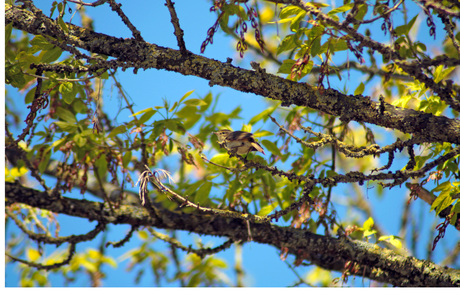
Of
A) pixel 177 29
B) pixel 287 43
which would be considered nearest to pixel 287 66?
pixel 287 43

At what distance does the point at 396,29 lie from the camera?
6.88 feet

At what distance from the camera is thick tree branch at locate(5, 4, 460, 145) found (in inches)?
77.0

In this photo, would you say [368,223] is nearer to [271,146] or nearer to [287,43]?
[271,146]

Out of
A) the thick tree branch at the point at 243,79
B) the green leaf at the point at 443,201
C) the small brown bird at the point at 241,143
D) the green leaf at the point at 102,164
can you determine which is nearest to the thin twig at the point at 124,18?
the thick tree branch at the point at 243,79

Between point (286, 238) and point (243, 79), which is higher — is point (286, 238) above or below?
below

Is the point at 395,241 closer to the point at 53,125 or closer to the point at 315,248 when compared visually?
the point at 315,248

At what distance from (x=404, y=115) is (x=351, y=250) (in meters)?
1.16

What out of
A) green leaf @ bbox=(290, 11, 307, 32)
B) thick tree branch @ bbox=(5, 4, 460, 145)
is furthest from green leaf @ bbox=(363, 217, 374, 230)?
green leaf @ bbox=(290, 11, 307, 32)

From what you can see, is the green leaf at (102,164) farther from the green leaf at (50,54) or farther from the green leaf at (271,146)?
the green leaf at (271,146)

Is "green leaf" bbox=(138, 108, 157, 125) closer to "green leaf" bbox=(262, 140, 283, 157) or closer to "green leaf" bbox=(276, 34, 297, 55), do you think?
"green leaf" bbox=(262, 140, 283, 157)

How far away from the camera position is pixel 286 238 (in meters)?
2.78

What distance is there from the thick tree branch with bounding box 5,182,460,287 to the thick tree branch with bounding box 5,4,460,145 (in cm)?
110

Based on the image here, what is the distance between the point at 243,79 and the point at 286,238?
1293 millimetres

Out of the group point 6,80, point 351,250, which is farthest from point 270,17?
point 6,80
